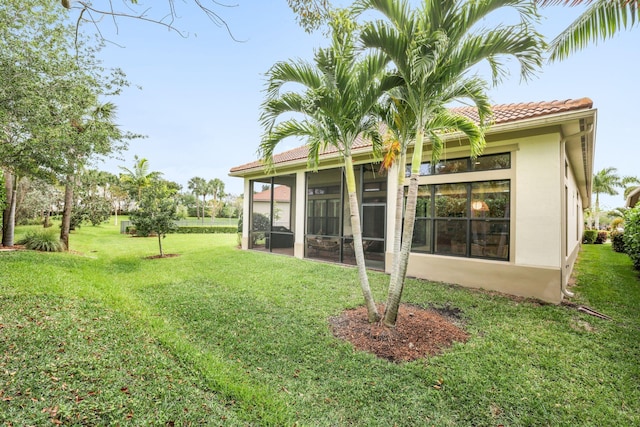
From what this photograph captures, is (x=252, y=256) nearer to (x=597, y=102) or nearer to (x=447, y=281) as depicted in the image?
(x=447, y=281)

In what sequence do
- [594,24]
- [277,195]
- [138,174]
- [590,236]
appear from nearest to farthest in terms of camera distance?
[594,24] < [277,195] < [590,236] < [138,174]

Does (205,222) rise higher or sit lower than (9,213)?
lower

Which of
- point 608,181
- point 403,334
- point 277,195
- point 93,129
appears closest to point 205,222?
point 277,195

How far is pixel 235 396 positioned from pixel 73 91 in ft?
30.5

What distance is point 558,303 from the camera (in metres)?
6.03

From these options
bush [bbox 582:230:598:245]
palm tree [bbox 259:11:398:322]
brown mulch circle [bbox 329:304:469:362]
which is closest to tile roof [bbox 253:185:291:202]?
palm tree [bbox 259:11:398:322]

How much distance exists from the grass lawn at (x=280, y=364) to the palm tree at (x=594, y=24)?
465 cm

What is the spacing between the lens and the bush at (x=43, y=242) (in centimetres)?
1108

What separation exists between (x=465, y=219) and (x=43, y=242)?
51.3 feet

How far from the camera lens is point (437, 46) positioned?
3629mm

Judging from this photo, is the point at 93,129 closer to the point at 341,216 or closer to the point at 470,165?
the point at 341,216

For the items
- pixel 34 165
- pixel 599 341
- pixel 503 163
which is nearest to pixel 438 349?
pixel 599 341

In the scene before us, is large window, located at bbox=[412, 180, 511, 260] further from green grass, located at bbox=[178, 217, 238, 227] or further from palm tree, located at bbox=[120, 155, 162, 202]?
green grass, located at bbox=[178, 217, 238, 227]

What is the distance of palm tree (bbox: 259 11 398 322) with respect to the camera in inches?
166
